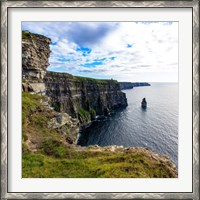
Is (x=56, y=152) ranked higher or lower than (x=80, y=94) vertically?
lower

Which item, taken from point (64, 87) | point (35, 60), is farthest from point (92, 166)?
point (64, 87)

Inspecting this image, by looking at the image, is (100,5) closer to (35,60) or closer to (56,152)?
(56,152)

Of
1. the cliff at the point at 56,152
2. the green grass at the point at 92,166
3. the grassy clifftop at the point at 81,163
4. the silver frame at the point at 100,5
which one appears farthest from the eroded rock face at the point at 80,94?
the silver frame at the point at 100,5

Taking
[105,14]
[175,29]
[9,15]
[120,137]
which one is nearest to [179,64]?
[175,29]

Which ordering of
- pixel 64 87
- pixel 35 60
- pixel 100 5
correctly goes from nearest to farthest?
1. pixel 100 5
2. pixel 35 60
3. pixel 64 87

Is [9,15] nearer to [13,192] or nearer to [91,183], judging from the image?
[13,192]

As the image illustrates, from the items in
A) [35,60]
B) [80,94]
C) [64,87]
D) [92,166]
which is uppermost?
Result: [35,60]

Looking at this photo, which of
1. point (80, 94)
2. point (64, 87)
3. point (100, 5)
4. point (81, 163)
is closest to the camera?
point (100, 5)

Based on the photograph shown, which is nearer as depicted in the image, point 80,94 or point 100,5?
point 100,5
